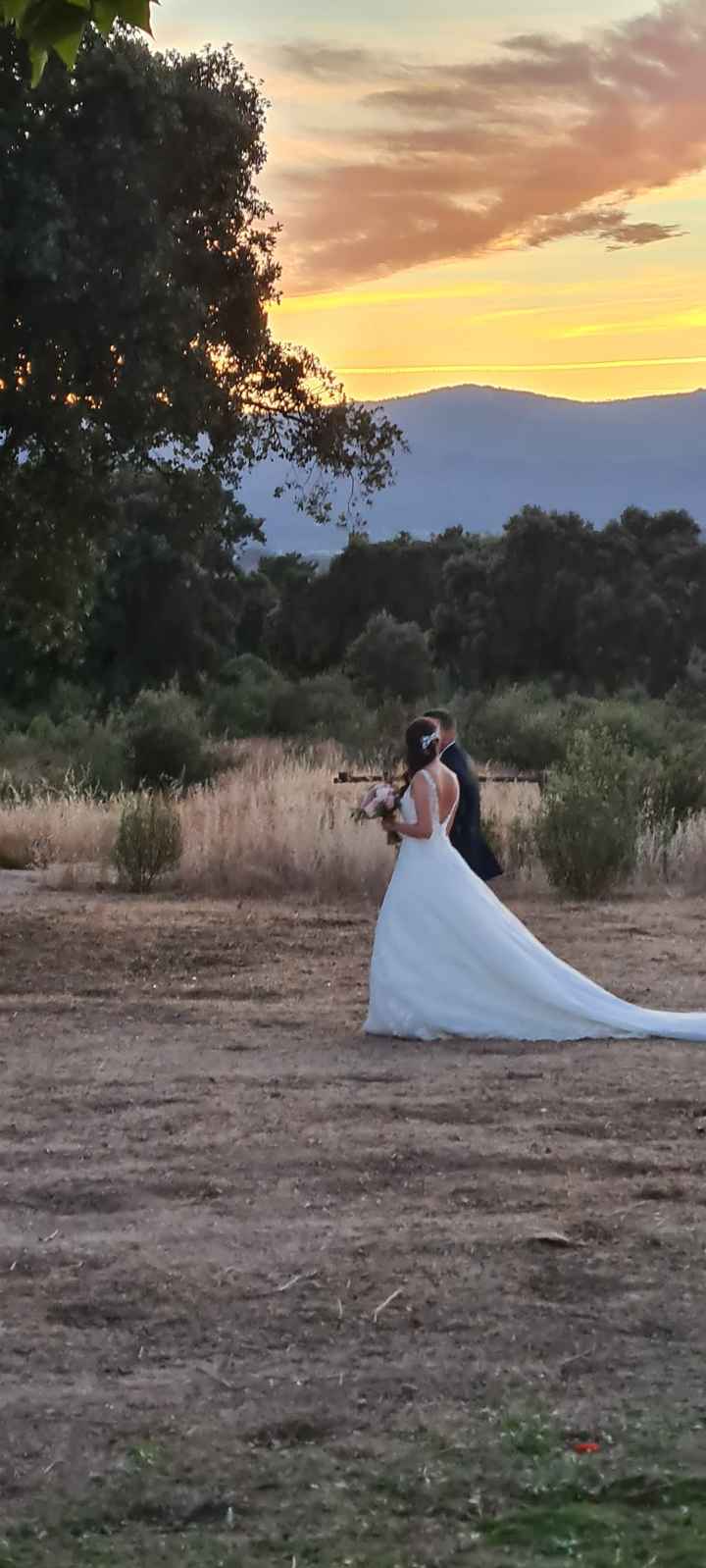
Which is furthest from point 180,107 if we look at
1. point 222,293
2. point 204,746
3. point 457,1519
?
point 204,746

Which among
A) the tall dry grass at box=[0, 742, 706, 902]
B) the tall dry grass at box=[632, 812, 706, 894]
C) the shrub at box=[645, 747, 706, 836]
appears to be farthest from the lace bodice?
the shrub at box=[645, 747, 706, 836]

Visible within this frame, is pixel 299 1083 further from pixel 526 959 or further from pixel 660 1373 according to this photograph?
→ pixel 660 1373

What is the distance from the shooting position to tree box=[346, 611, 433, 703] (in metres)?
45.1

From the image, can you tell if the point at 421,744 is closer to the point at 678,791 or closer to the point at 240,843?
the point at 240,843

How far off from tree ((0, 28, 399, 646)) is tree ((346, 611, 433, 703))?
3058cm

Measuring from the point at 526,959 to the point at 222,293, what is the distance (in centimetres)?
637

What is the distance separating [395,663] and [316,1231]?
129ft

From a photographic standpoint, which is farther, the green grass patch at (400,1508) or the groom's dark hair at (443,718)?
the groom's dark hair at (443,718)

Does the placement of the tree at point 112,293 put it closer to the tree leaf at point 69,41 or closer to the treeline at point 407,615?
the tree leaf at point 69,41

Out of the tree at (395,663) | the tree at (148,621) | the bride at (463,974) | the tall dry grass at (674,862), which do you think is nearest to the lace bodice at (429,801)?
the bride at (463,974)

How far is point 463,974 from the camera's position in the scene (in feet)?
33.4

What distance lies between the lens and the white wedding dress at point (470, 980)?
10.1m

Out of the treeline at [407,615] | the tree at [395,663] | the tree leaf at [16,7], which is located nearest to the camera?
the tree leaf at [16,7]

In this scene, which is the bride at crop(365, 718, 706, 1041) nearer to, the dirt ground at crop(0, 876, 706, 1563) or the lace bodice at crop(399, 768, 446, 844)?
the lace bodice at crop(399, 768, 446, 844)
